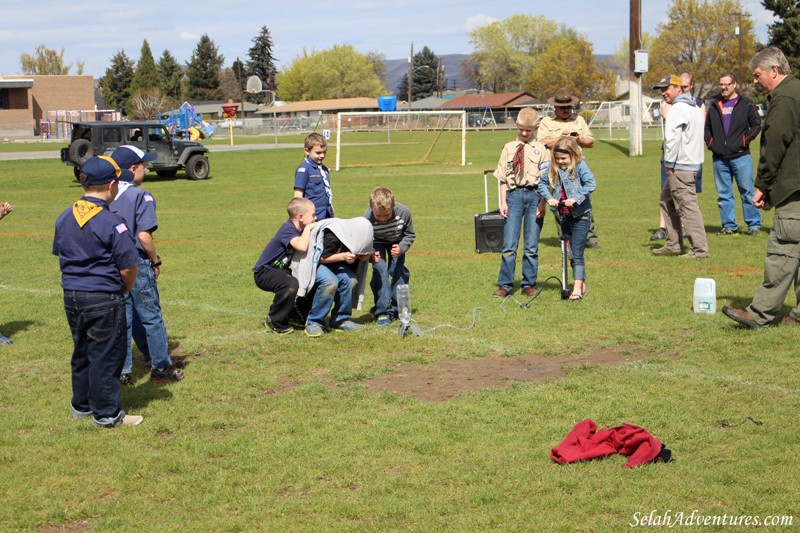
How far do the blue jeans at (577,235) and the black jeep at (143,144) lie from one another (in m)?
21.0

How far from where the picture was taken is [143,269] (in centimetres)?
687

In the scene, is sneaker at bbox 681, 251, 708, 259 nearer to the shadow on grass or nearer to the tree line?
the shadow on grass

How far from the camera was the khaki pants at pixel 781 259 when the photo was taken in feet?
25.1

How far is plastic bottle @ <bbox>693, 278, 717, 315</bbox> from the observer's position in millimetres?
8680

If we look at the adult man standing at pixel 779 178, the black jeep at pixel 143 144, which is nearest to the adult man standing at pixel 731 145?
the adult man standing at pixel 779 178

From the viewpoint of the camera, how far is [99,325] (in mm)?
5770

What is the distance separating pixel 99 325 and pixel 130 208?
3.96 ft

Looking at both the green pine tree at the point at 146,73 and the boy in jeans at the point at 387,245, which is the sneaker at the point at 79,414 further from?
the green pine tree at the point at 146,73

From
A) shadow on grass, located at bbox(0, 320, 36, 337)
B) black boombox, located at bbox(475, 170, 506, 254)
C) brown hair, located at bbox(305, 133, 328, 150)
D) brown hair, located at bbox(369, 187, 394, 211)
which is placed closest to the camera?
brown hair, located at bbox(369, 187, 394, 211)

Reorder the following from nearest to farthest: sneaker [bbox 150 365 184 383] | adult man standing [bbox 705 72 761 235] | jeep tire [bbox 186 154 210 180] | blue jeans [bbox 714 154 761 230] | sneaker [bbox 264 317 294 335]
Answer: sneaker [bbox 150 365 184 383]
sneaker [bbox 264 317 294 335]
adult man standing [bbox 705 72 761 235]
blue jeans [bbox 714 154 761 230]
jeep tire [bbox 186 154 210 180]

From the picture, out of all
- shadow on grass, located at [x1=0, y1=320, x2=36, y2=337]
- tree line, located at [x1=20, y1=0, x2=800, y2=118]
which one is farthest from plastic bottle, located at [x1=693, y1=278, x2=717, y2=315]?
tree line, located at [x1=20, y1=0, x2=800, y2=118]

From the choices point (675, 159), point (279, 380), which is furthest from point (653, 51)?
point (279, 380)

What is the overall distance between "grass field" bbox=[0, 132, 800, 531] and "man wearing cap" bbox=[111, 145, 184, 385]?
18 centimetres

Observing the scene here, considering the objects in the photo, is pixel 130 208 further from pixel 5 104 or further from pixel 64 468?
pixel 5 104
